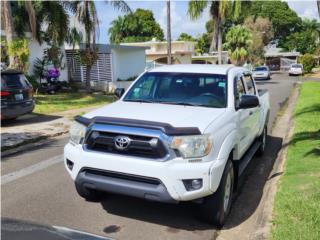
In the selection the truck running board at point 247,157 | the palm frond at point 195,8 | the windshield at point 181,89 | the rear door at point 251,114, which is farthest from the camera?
the palm frond at point 195,8

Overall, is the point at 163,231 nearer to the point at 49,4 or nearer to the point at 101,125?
the point at 101,125

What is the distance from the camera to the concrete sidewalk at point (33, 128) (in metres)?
10.5

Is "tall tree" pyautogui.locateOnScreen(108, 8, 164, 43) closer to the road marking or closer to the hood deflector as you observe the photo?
the road marking

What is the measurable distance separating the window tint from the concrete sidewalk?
115cm

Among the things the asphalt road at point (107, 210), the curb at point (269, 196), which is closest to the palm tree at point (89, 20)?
the curb at point (269, 196)

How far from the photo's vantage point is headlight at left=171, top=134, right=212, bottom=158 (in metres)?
4.66

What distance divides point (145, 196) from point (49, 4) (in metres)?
18.9

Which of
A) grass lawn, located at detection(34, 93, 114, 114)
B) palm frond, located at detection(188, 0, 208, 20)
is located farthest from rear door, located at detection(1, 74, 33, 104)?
palm frond, located at detection(188, 0, 208, 20)

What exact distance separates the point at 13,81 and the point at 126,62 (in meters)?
16.9

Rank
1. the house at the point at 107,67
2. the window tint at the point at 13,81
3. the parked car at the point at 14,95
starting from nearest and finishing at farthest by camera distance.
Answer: the parked car at the point at 14,95, the window tint at the point at 13,81, the house at the point at 107,67

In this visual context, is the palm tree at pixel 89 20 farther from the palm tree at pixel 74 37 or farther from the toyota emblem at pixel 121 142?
the toyota emblem at pixel 121 142

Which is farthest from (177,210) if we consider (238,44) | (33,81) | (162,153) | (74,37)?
(238,44)

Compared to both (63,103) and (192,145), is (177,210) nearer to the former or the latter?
(192,145)

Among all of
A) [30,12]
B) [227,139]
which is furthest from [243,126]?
[30,12]
